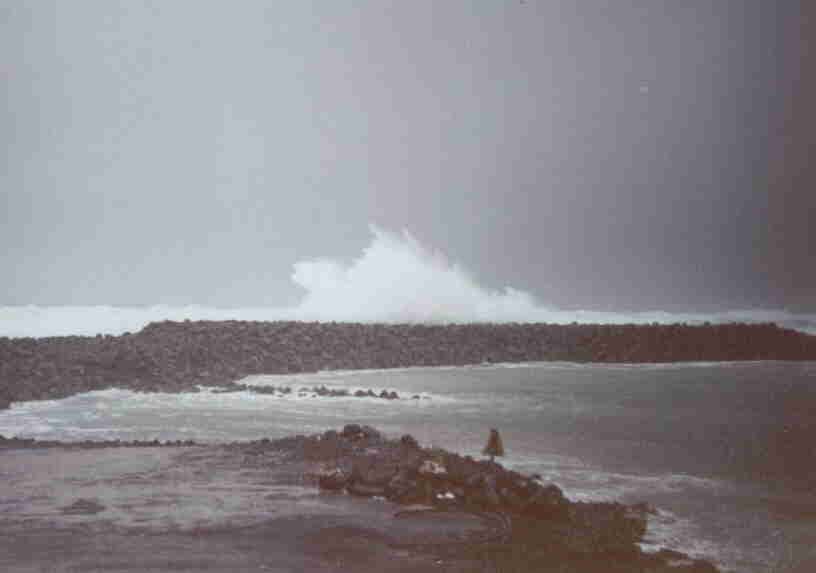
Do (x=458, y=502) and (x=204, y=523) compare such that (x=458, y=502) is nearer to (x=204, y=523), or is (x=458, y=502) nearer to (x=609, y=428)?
(x=204, y=523)

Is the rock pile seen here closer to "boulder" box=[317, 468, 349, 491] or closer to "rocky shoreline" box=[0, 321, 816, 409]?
"boulder" box=[317, 468, 349, 491]

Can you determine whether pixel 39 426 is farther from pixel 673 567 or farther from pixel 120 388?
pixel 673 567

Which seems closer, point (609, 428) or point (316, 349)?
point (609, 428)

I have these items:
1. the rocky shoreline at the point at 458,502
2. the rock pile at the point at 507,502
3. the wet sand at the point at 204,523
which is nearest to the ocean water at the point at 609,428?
the rock pile at the point at 507,502

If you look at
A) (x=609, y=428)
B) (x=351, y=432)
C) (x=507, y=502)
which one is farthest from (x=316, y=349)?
(x=507, y=502)

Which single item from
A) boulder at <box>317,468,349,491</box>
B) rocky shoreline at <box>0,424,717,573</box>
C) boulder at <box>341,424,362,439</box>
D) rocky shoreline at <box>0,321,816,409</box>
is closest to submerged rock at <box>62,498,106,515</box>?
rocky shoreline at <box>0,424,717,573</box>

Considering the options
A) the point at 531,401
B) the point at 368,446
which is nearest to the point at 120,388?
the point at 531,401
